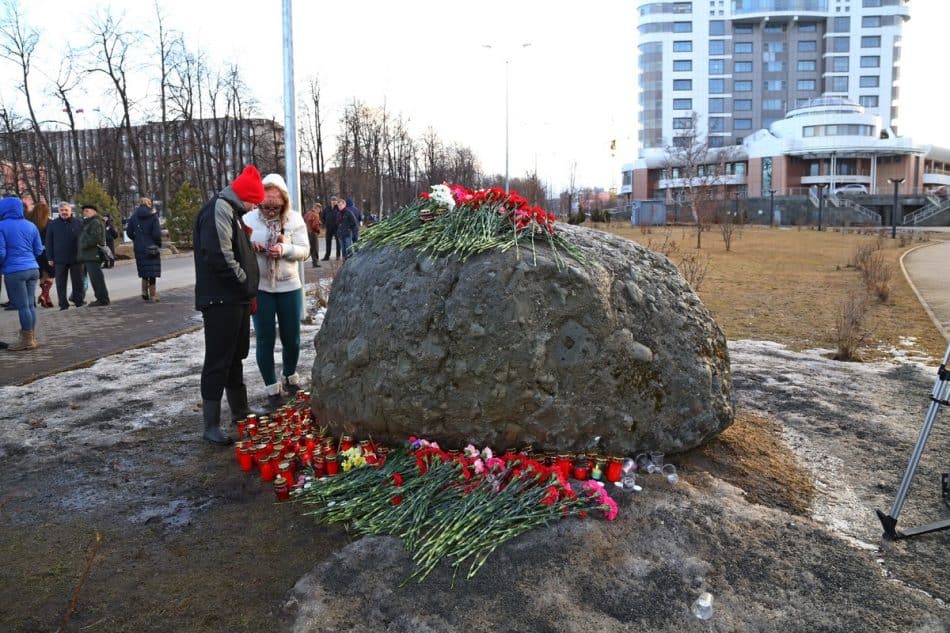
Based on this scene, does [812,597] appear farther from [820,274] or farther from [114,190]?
[114,190]

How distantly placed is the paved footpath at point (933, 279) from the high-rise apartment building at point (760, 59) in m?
61.8

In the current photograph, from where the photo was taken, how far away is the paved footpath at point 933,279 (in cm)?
1065

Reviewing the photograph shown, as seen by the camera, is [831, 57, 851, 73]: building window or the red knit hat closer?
the red knit hat

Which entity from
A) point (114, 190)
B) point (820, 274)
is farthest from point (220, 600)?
point (114, 190)

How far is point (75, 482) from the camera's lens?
415 centimetres

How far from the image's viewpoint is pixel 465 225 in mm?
4242

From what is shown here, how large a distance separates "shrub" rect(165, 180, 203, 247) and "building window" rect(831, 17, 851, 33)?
269 feet

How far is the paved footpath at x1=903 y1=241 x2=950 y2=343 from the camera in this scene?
34.9 ft

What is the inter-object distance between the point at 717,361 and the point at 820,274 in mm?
14473

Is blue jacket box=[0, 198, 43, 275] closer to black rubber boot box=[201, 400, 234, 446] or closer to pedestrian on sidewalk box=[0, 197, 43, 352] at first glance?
pedestrian on sidewalk box=[0, 197, 43, 352]

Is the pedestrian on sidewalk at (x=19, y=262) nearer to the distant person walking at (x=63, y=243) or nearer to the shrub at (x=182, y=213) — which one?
the distant person walking at (x=63, y=243)

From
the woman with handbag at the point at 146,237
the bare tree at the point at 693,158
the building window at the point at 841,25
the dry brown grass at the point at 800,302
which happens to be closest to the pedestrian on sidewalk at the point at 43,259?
the woman with handbag at the point at 146,237

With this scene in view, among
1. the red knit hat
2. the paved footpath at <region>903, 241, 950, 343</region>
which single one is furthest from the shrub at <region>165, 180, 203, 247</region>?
the red knit hat

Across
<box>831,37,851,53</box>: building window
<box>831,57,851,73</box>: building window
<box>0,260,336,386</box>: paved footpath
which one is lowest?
<box>0,260,336,386</box>: paved footpath
